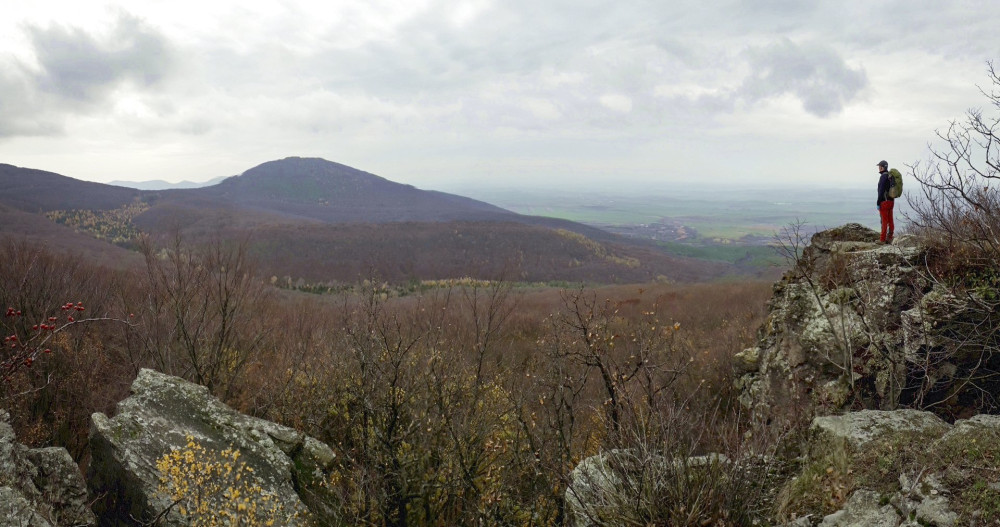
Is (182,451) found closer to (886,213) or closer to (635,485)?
(635,485)

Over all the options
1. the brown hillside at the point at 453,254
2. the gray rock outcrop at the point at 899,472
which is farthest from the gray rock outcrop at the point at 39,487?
the brown hillside at the point at 453,254

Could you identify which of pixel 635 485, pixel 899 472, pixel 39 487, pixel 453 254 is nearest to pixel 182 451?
pixel 39 487

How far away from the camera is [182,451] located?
7859 millimetres

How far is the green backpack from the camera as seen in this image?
42.0 ft

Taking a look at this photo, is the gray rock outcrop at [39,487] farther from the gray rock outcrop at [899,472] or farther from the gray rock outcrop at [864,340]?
the gray rock outcrop at [864,340]

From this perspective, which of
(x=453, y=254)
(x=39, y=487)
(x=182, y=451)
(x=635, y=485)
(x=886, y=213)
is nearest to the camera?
(x=635, y=485)

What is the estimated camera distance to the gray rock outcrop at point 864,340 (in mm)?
9766

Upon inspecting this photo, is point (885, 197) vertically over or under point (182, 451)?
over

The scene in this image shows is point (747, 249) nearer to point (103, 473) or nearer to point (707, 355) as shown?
point (707, 355)

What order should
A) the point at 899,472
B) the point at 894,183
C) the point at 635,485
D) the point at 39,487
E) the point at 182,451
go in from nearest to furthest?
the point at 899,472 → the point at 635,485 → the point at 39,487 → the point at 182,451 → the point at 894,183

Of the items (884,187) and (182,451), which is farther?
(884,187)

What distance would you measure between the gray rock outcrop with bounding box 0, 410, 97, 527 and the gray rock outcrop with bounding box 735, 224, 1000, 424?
10160 millimetres

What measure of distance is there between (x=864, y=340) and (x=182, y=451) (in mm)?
13854

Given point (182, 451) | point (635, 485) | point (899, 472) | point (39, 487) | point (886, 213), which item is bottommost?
point (39, 487)
